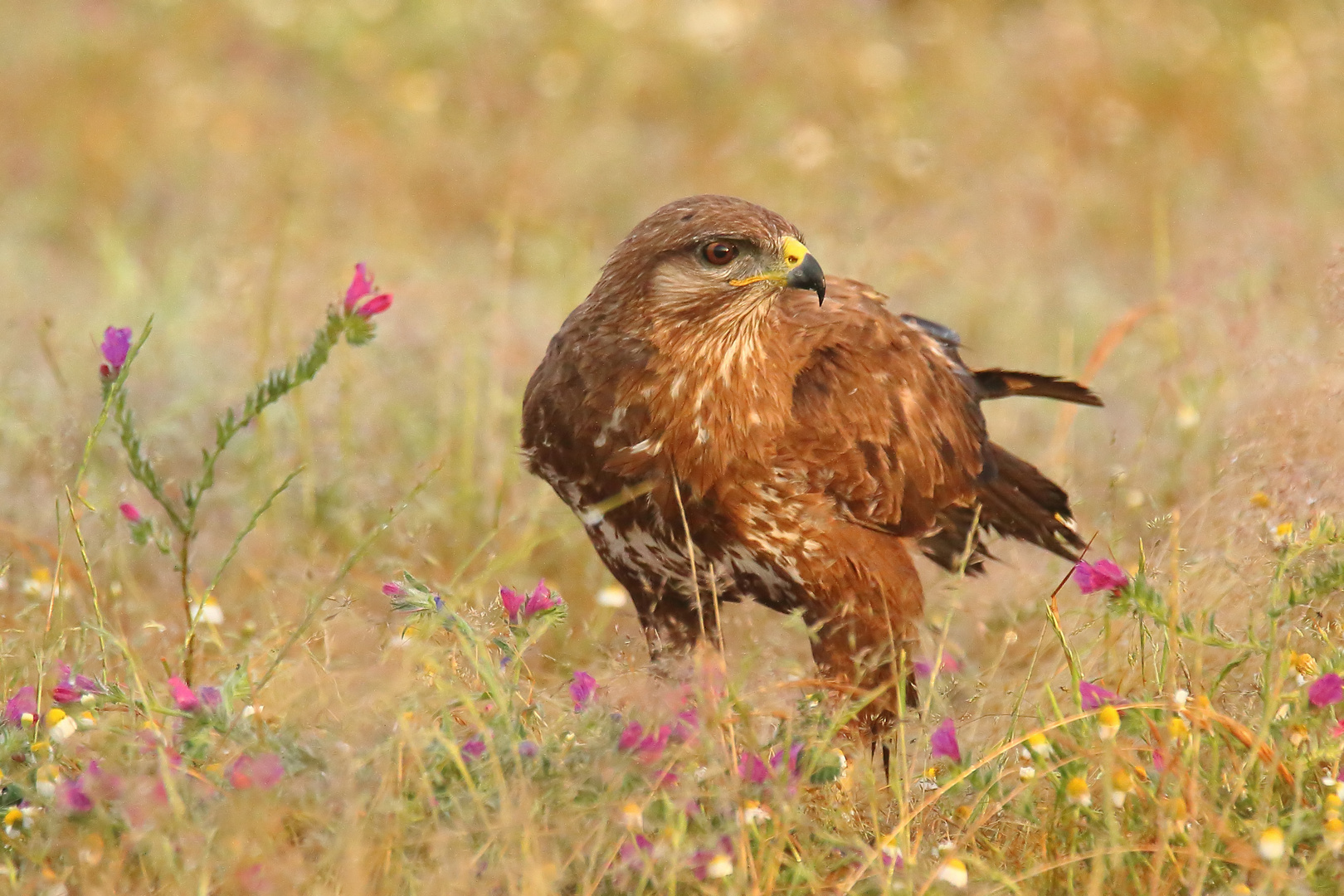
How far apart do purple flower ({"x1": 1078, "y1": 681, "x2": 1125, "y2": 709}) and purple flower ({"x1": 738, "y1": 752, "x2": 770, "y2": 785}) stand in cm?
58

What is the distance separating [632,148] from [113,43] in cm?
338

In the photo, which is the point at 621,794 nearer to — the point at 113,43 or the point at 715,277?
the point at 715,277

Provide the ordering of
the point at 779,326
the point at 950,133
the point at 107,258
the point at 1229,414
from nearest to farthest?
the point at 779,326 < the point at 1229,414 < the point at 107,258 < the point at 950,133

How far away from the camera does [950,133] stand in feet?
28.2

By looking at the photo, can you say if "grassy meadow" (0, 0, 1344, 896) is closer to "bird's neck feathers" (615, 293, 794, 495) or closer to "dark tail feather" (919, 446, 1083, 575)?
"dark tail feather" (919, 446, 1083, 575)

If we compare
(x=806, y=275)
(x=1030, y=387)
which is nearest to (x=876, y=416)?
(x=806, y=275)

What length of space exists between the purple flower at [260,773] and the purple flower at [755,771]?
29.3 inches

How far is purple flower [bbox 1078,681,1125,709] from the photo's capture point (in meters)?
2.59

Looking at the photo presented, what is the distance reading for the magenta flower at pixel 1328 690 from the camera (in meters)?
2.44

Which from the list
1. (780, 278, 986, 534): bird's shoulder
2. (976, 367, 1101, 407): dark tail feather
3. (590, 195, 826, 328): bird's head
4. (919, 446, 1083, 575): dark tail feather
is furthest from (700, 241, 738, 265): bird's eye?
(976, 367, 1101, 407): dark tail feather

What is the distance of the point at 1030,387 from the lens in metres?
4.18

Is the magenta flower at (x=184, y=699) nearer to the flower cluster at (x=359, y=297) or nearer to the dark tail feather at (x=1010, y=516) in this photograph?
the flower cluster at (x=359, y=297)

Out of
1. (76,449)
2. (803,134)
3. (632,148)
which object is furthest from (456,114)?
(76,449)

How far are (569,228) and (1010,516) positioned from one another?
4078 mm
